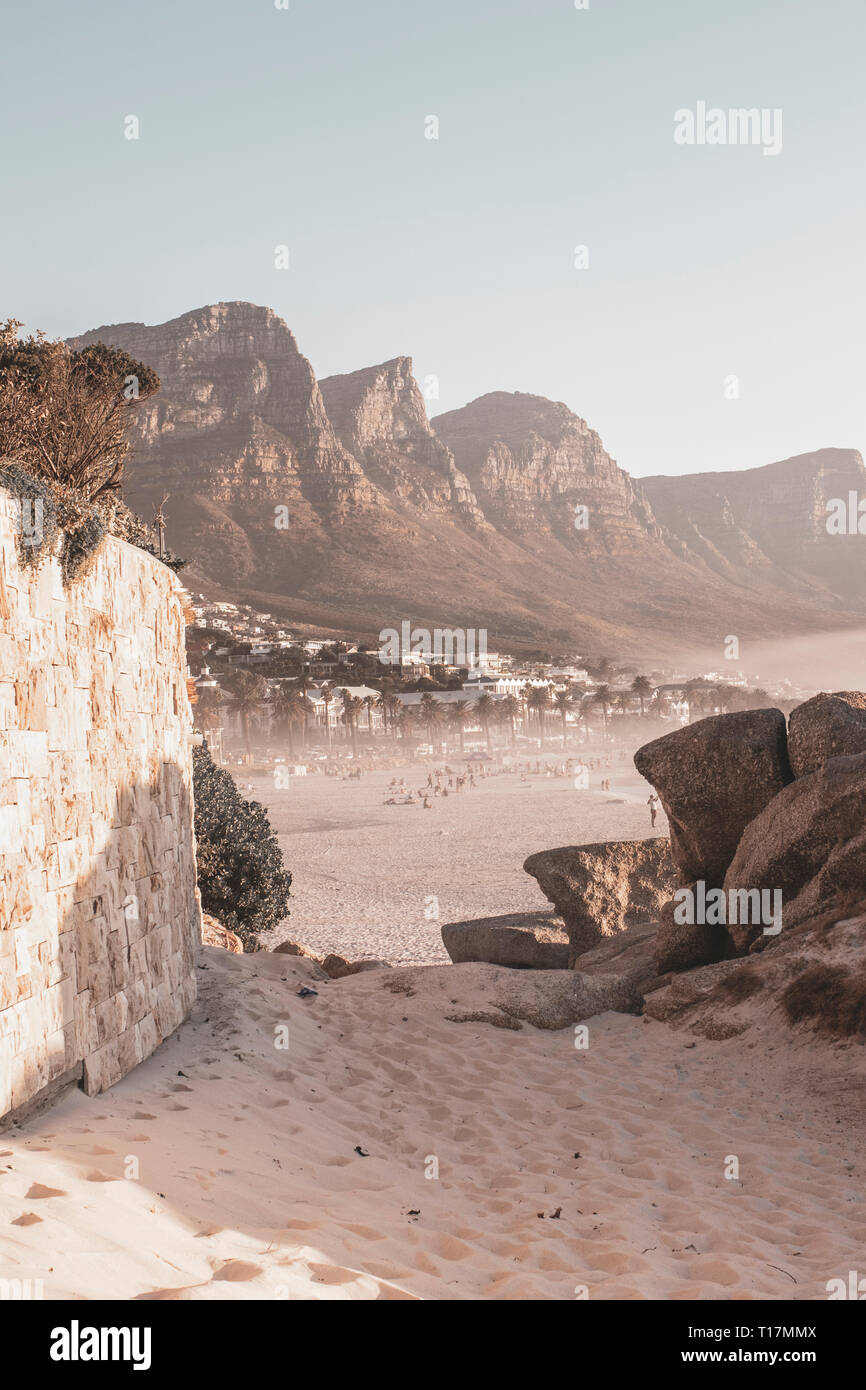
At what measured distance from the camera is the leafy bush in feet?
53.4

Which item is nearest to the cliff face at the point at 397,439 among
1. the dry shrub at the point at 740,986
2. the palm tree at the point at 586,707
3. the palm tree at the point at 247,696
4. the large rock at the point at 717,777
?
the palm tree at the point at 586,707

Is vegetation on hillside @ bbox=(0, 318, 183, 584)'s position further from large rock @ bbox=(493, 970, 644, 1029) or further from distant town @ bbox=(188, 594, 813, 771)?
distant town @ bbox=(188, 594, 813, 771)

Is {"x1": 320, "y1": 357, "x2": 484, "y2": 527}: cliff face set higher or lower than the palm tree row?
higher

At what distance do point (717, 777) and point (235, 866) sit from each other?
8.52 m

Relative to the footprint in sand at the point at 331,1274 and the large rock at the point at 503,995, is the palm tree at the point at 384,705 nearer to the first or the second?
the large rock at the point at 503,995

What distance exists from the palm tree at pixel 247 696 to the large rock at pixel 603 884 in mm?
64141

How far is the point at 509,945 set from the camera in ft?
46.7

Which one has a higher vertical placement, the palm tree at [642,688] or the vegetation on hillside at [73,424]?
the vegetation on hillside at [73,424]

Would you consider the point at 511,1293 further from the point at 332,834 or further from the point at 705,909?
the point at 332,834

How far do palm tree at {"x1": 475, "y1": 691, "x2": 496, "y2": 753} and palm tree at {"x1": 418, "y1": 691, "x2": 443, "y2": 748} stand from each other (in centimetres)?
419

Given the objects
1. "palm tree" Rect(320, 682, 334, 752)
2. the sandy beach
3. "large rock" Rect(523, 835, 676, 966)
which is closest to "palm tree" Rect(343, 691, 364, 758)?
"palm tree" Rect(320, 682, 334, 752)

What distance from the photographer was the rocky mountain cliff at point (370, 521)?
4385 inches

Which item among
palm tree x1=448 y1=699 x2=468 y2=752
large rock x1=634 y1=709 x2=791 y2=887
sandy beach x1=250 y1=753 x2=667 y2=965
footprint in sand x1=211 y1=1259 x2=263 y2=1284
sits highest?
large rock x1=634 y1=709 x2=791 y2=887
